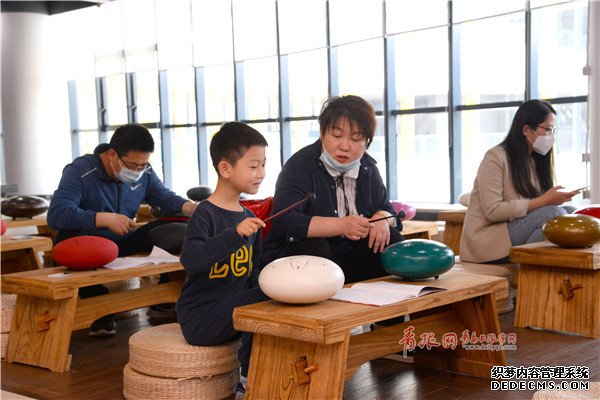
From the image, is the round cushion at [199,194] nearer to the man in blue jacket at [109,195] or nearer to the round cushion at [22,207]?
the round cushion at [22,207]

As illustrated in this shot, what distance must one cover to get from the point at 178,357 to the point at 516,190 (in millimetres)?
2038

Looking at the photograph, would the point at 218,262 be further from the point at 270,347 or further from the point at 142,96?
the point at 142,96

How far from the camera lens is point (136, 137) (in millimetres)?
3533

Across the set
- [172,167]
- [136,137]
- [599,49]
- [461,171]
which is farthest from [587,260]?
[172,167]

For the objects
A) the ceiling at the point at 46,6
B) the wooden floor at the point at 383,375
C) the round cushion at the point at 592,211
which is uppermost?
the ceiling at the point at 46,6

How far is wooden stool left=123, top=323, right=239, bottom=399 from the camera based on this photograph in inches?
96.6

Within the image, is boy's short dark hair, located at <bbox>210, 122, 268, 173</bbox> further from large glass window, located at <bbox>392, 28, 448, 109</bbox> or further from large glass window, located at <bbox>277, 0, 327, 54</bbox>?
large glass window, located at <bbox>277, 0, 327, 54</bbox>

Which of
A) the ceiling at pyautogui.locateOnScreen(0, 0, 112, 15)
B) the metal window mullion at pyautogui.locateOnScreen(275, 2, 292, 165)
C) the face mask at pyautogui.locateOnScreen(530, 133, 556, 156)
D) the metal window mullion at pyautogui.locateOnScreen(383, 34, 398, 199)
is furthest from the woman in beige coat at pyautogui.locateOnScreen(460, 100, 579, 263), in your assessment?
the ceiling at pyautogui.locateOnScreen(0, 0, 112, 15)

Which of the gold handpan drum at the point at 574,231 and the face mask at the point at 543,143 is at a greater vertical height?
the face mask at the point at 543,143

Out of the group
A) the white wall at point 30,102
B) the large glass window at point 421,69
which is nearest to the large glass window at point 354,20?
the large glass window at point 421,69

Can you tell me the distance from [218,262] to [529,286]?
1.66m

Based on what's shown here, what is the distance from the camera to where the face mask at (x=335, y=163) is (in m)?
2.85

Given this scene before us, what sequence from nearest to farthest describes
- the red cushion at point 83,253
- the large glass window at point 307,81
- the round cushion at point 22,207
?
the red cushion at point 83,253, the round cushion at point 22,207, the large glass window at point 307,81

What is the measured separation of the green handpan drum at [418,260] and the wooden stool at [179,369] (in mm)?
587
